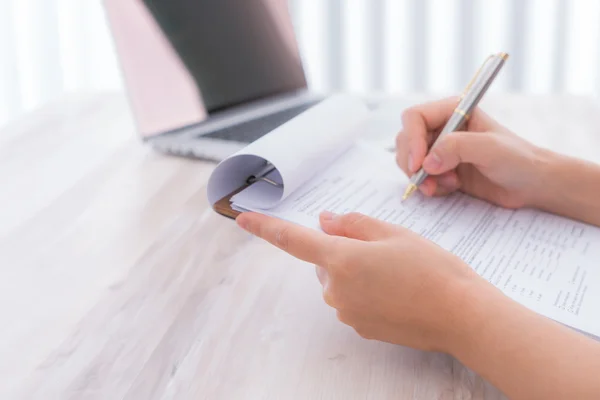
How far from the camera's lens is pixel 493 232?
0.57m

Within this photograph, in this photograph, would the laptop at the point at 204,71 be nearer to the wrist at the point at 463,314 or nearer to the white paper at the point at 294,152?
the white paper at the point at 294,152

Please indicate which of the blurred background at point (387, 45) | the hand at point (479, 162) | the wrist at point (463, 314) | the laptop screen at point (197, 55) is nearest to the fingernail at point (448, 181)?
the hand at point (479, 162)

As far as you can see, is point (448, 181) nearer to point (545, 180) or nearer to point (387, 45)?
point (545, 180)

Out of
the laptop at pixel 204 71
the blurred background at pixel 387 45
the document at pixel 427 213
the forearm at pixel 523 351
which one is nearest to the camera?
the forearm at pixel 523 351

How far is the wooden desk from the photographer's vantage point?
0.42m

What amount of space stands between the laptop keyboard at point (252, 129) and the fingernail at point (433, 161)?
0.30 metres

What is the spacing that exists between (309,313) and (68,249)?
277 millimetres

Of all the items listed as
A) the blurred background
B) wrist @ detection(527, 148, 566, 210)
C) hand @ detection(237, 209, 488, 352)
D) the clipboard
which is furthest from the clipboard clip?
the blurred background

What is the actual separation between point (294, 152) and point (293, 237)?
0.15 m

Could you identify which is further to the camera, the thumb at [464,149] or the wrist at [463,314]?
the thumb at [464,149]

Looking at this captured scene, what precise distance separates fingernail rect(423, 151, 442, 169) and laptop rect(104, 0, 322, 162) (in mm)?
292

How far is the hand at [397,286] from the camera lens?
42 cm

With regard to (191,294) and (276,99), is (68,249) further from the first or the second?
(276,99)

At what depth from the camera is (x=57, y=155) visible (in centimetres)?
86
